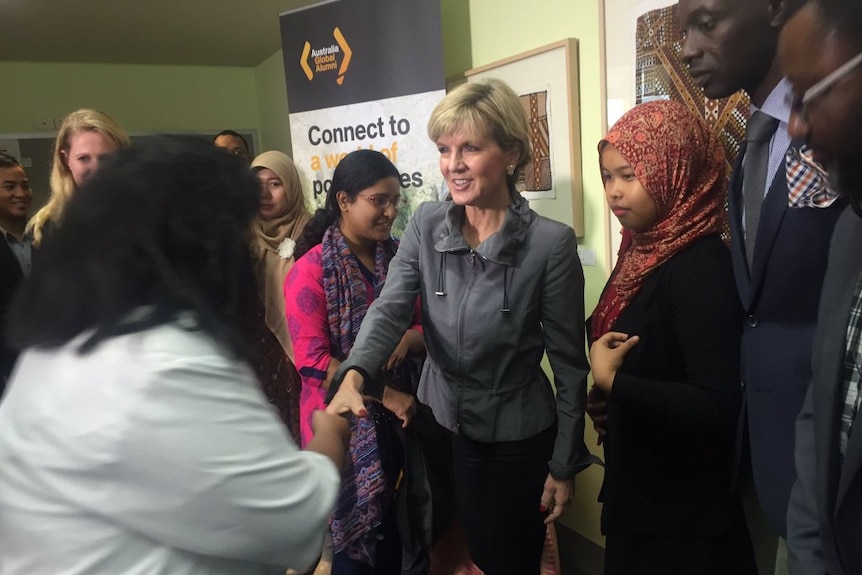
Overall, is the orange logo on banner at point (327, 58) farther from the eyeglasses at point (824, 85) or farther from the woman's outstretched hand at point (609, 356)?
the eyeglasses at point (824, 85)


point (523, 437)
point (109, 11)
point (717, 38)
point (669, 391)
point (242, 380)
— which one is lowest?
point (523, 437)

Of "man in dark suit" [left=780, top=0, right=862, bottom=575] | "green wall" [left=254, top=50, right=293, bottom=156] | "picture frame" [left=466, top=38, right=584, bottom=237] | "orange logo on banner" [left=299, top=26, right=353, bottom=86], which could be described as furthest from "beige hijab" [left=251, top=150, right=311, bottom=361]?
"green wall" [left=254, top=50, right=293, bottom=156]

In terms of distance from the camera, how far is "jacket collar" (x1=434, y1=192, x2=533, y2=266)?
1319mm

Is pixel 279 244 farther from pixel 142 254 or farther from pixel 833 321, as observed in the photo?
pixel 833 321

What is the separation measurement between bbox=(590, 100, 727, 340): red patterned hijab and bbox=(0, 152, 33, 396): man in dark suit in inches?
78.1

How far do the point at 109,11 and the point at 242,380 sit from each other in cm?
347

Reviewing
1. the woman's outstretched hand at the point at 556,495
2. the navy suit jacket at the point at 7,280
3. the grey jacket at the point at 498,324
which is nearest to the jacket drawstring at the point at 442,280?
the grey jacket at the point at 498,324

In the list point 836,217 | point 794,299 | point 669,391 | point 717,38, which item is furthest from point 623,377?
point 717,38

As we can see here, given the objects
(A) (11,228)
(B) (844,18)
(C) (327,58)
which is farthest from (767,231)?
(A) (11,228)

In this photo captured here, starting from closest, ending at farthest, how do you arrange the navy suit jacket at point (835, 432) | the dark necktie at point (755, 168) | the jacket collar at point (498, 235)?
the navy suit jacket at point (835, 432), the dark necktie at point (755, 168), the jacket collar at point (498, 235)

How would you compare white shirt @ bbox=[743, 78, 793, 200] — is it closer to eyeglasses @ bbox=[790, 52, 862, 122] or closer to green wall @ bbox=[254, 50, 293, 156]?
eyeglasses @ bbox=[790, 52, 862, 122]

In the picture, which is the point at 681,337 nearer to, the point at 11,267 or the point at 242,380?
the point at 242,380

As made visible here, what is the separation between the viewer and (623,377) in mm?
1151

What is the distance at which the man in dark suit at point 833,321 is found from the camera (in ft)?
2.15
